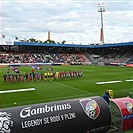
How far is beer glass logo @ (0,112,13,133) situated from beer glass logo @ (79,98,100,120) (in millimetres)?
2826

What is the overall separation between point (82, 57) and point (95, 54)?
5.91m

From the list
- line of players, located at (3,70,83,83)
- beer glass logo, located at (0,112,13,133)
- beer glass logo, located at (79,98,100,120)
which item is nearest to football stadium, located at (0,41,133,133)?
line of players, located at (3,70,83,83)

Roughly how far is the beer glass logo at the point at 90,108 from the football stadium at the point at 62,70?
124 centimetres

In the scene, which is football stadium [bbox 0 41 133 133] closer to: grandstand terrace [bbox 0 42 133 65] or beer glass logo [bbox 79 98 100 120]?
grandstand terrace [bbox 0 42 133 65]

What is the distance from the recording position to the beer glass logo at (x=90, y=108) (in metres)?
7.64

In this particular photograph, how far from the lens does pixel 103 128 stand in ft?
26.3

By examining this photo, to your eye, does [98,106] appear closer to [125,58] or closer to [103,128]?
[103,128]

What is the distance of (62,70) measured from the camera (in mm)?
37000

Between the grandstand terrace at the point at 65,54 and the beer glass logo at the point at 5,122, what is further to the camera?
the grandstand terrace at the point at 65,54

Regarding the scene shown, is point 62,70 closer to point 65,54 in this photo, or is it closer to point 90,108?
point 90,108

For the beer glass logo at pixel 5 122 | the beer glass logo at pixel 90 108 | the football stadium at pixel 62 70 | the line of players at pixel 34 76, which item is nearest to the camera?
the beer glass logo at pixel 5 122

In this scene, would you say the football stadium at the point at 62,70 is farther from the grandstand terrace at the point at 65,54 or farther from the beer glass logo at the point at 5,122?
the beer glass logo at the point at 5,122

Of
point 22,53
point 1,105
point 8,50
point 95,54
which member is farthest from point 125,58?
point 1,105

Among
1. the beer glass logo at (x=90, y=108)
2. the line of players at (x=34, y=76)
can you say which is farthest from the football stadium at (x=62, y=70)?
the beer glass logo at (x=90, y=108)
